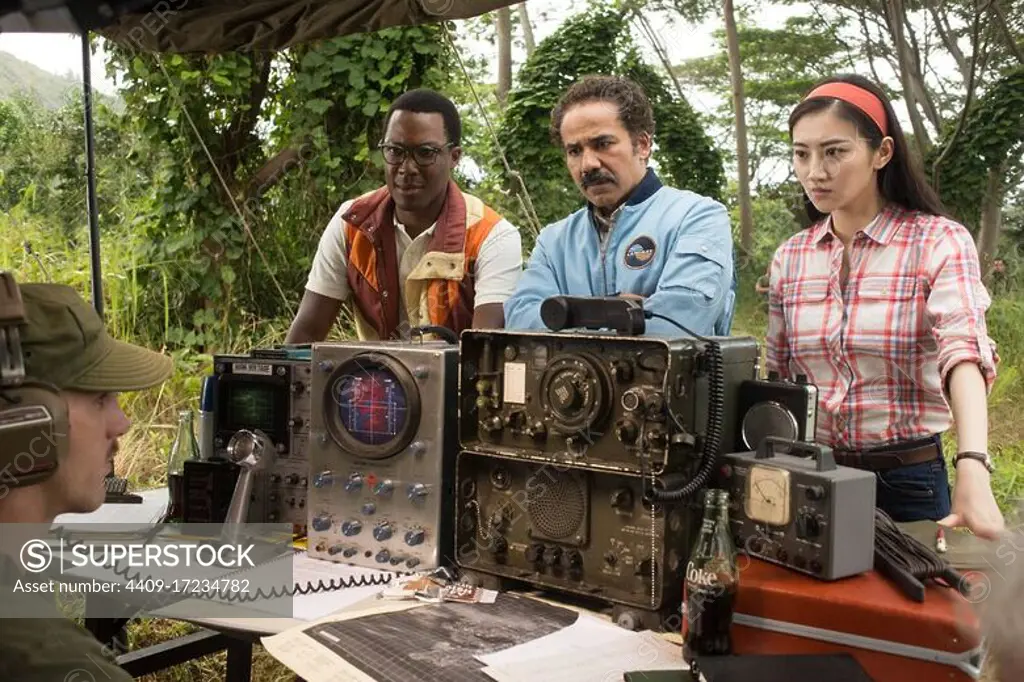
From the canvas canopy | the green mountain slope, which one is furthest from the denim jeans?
the green mountain slope

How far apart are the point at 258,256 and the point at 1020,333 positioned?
5279mm

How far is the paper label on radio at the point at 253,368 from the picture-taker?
8.96ft

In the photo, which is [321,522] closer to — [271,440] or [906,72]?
[271,440]

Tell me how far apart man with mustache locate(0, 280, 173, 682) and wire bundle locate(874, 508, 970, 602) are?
1419 millimetres

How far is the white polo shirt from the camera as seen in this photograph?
11.7 feet

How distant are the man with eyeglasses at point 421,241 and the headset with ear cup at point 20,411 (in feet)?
6.00

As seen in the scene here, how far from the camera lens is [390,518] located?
8.16 feet

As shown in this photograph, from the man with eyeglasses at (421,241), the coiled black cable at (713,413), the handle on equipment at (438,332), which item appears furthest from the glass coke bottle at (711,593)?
the man with eyeglasses at (421,241)

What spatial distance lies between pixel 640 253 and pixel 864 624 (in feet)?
4.67

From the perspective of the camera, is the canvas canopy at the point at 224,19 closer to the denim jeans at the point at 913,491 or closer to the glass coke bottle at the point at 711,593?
the denim jeans at the point at 913,491

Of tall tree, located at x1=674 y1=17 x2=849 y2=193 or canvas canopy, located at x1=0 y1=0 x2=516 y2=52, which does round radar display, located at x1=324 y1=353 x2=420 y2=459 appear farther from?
tall tree, located at x1=674 y1=17 x2=849 y2=193

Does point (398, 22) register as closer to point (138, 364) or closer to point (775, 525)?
Answer: point (138, 364)

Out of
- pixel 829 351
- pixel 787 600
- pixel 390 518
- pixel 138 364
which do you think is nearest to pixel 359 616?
pixel 390 518

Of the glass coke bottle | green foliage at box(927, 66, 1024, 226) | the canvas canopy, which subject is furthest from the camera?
green foliage at box(927, 66, 1024, 226)
